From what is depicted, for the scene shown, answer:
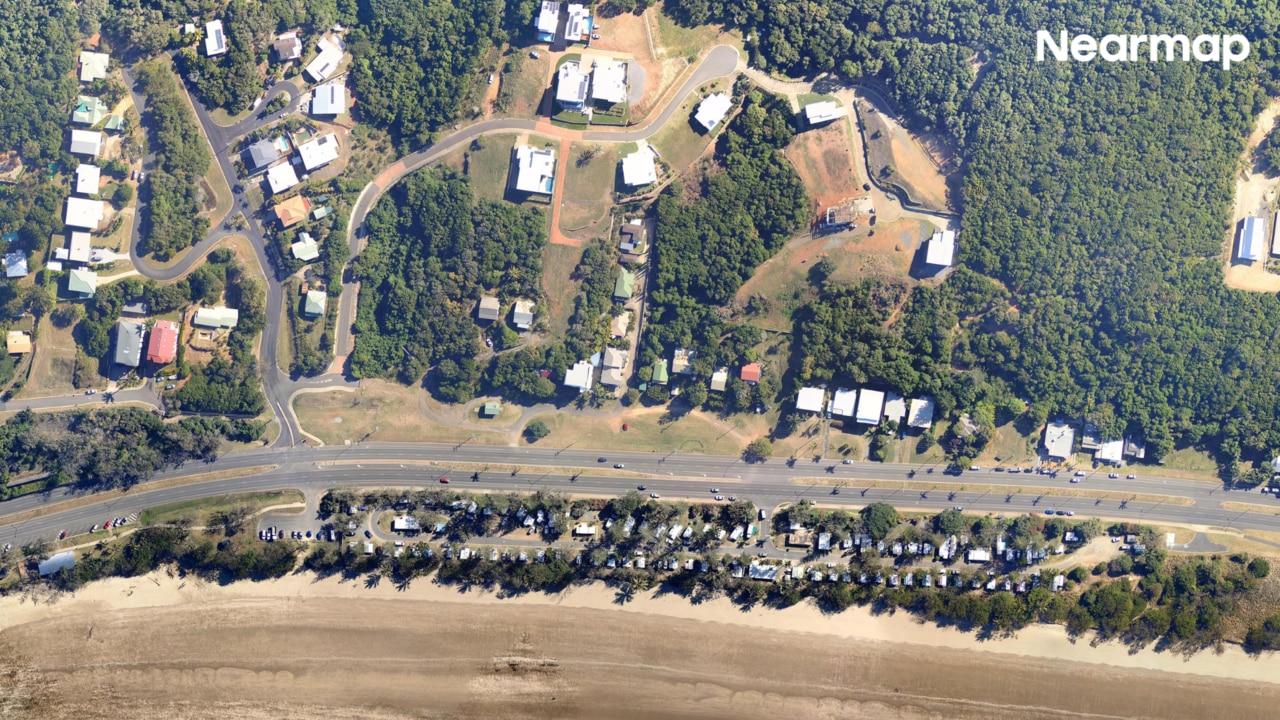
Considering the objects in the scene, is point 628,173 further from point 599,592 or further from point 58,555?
point 58,555

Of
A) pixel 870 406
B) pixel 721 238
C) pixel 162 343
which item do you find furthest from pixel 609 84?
pixel 162 343

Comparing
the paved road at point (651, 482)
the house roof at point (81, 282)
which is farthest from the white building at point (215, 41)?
the paved road at point (651, 482)

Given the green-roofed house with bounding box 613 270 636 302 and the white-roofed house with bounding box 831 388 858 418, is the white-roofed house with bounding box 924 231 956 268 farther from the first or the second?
the green-roofed house with bounding box 613 270 636 302

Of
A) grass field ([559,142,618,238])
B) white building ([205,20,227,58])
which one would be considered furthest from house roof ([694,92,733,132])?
white building ([205,20,227,58])

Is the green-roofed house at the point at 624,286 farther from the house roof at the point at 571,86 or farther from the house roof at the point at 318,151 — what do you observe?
the house roof at the point at 318,151

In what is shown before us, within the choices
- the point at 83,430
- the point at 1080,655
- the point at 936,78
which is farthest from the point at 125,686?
the point at 936,78

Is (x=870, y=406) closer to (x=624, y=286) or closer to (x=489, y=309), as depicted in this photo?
(x=624, y=286)
